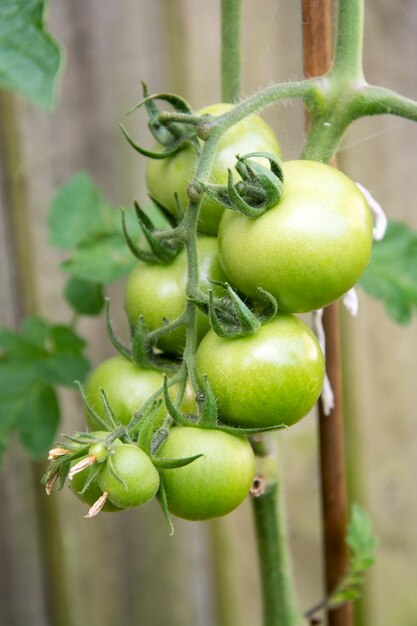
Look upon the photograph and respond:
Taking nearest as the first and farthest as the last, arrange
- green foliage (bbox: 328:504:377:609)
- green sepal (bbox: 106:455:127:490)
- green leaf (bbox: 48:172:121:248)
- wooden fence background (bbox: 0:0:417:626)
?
green sepal (bbox: 106:455:127:490) → green foliage (bbox: 328:504:377:609) → green leaf (bbox: 48:172:121:248) → wooden fence background (bbox: 0:0:417:626)

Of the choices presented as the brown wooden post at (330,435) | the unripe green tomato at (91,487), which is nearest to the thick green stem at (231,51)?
the brown wooden post at (330,435)

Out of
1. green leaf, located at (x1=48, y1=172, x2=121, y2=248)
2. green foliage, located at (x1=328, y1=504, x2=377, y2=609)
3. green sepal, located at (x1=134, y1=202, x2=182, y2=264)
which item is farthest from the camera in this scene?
green leaf, located at (x1=48, y1=172, x2=121, y2=248)

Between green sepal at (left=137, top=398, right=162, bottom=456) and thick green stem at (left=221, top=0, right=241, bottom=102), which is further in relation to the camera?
thick green stem at (left=221, top=0, right=241, bottom=102)

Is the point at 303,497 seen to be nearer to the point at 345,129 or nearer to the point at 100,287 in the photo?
the point at 100,287

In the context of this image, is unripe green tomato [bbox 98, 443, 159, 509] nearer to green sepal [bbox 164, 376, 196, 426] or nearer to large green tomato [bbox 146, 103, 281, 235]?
green sepal [bbox 164, 376, 196, 426]

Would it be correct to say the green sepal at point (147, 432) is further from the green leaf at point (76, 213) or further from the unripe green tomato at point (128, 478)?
the green leaf at point (76, 213)

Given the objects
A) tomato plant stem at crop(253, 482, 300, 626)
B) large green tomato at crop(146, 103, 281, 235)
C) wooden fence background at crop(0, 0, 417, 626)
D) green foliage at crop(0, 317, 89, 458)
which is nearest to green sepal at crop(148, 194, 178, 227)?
large green tomato at crop(146, 103, 281, 235)

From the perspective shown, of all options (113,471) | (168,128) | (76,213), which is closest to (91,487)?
(113,471)

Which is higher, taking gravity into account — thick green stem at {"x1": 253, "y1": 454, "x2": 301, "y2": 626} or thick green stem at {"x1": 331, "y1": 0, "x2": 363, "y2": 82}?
thick green stem at {"x1": 331, "y1": 0, "x2": 363, "y2": 82}
